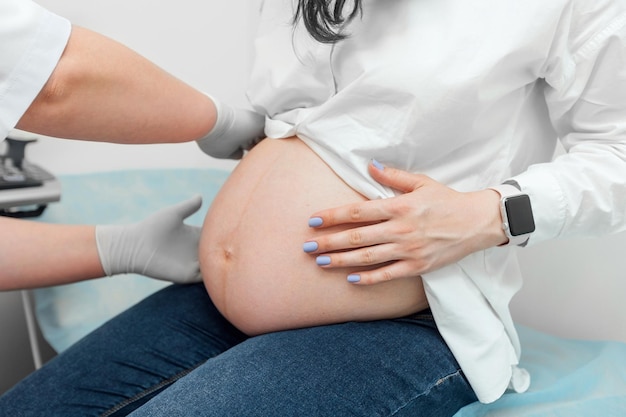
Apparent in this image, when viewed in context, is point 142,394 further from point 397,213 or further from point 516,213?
point 516,213

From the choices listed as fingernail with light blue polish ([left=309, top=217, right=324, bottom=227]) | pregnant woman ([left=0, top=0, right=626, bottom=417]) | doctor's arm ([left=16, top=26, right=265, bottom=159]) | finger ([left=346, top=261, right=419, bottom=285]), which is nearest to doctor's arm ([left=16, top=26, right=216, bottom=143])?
doctor's arm ([left=16, top=26, right=265, bottom=159])

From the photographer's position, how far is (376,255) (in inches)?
32.6

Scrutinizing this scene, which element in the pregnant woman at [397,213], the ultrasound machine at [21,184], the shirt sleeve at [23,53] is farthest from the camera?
the ultrasound machine at [21,184]

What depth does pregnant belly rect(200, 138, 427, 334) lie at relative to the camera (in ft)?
2.88

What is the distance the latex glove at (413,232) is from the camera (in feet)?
2.70

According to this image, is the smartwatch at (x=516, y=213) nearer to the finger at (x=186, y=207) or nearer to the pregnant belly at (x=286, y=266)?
the pregnant belly at (x=286, y=266)

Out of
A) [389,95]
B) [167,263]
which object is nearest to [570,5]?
[389,95]

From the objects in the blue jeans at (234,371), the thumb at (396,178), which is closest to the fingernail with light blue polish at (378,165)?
the thumb at (396,178)

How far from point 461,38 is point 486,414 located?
22.6 inches

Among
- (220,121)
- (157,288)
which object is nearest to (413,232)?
(220,121)

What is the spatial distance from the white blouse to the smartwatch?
0.7 inches

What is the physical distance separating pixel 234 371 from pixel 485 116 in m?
0.51

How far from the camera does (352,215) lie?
0.84 m

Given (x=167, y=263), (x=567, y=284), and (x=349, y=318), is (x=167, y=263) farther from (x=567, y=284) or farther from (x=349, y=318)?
(x=567, y=284)
